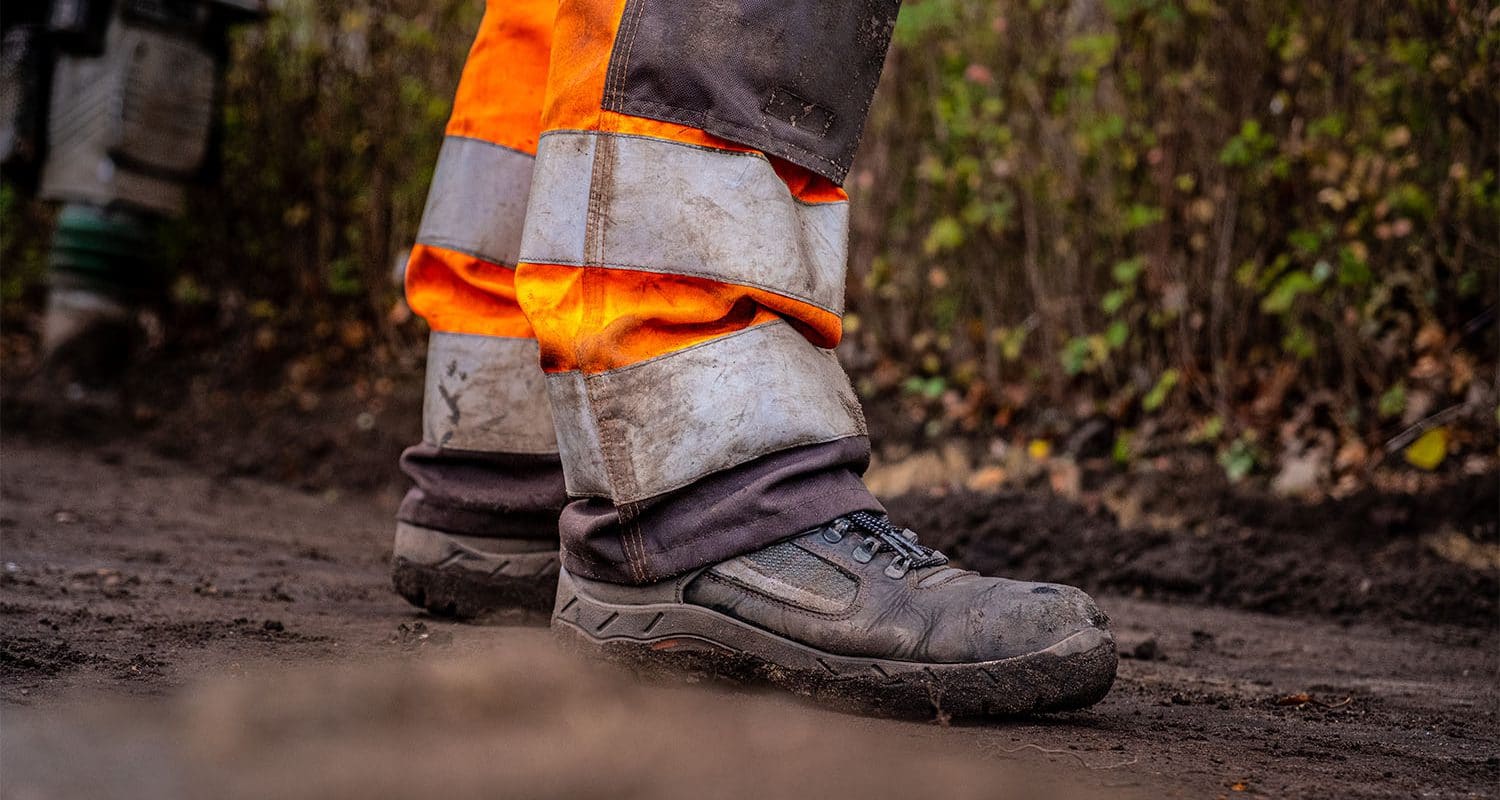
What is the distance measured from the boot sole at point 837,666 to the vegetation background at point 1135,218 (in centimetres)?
225

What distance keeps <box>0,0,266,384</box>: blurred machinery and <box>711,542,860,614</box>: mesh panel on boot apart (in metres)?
4.19

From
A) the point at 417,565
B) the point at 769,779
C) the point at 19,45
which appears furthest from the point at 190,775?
the point at 19,45

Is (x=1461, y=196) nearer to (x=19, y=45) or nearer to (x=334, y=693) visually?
(x=334, y=693)

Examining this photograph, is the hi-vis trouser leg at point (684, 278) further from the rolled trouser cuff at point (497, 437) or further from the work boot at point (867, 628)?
the rolled trouser cuff at point (497, 437)

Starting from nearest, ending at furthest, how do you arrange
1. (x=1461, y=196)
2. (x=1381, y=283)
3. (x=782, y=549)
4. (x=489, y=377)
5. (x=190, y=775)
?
(x=190, y=775), (x=782, y=549), (x=489, y=377), (x=1461, y=196), (x=1381, y=283)

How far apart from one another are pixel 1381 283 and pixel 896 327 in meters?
1.65

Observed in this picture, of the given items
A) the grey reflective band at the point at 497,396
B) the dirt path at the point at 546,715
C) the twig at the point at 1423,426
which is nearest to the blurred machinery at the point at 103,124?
the dirt path at the point at 546,715

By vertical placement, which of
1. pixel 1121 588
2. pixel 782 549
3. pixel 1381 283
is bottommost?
pixel 1121 588

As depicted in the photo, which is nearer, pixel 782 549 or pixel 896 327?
pixel 782 549

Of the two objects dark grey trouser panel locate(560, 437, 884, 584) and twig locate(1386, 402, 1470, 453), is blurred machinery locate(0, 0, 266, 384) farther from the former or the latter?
twig locate(1386, 402, 1470, 453)

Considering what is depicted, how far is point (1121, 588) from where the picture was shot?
2.88 m

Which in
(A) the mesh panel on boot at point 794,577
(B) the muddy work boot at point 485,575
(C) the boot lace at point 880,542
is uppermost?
(C) the boot lace at point 880,542

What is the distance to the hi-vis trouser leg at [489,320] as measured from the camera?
6.19 ft

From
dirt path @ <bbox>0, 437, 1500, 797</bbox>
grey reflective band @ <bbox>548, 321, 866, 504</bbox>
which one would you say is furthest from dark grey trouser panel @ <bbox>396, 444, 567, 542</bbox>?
grey reflective band @ <bbox>548, 321, 866, 504</bbox>
